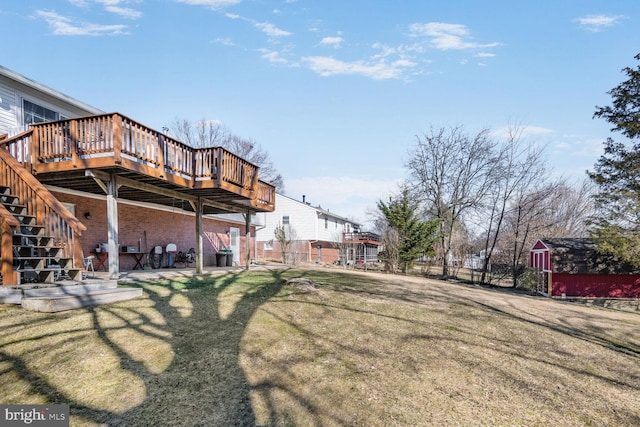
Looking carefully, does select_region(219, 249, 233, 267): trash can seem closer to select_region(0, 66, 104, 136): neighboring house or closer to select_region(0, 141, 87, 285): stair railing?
select_region(0, 66, 104, 136): neighboring house

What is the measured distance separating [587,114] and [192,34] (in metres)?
17.6

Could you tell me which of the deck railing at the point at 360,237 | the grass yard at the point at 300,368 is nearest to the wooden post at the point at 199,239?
the grass yard at the point at 300,368

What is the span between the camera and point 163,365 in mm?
3580

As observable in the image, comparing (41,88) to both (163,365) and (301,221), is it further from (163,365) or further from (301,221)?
(301,221)

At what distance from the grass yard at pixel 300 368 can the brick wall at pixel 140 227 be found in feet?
16.1

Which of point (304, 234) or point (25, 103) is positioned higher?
point (25, 103)

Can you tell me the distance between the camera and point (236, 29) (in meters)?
12.7

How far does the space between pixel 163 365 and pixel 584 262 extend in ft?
67.4

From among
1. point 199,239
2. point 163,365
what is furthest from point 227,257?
point 163,365

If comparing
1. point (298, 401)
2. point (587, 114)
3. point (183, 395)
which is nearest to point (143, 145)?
point (183, 395)

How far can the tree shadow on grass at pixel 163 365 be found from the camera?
2727 millimetres

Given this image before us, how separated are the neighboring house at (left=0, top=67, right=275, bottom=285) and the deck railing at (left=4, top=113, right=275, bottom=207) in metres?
0.02

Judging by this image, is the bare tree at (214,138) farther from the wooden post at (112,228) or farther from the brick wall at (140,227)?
the wooden post at (112,228)

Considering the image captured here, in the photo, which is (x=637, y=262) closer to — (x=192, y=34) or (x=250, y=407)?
(x=250, y=407)
